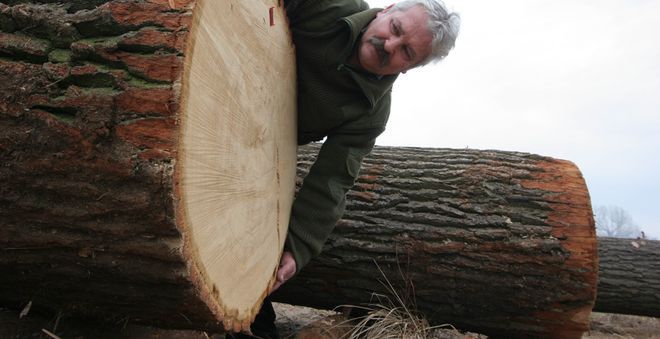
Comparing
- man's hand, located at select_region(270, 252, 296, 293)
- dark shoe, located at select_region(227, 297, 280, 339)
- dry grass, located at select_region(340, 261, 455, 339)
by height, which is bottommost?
dark shoe, located at select_region(227, 297, 280, 339)

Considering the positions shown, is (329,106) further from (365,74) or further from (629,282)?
(629,282)

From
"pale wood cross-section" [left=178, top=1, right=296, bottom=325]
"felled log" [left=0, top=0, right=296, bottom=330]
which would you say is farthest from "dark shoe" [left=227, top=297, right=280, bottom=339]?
"felled log" [left=0, top=0, right=296, bottom=330]

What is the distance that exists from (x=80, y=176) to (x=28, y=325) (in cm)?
122

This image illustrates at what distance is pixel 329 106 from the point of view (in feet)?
7.40

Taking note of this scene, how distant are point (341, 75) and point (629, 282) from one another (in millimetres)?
2482

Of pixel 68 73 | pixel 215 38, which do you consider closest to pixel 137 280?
pixel 68 73

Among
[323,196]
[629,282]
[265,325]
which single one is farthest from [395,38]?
[629,282]

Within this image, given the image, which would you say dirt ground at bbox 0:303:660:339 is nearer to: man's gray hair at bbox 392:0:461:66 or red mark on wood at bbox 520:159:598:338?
red mark on wood at bbox 520:159:598:338

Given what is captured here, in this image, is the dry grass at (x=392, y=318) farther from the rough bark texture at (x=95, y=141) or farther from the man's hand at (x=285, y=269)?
the rough bark texture at (x=95, y=141)

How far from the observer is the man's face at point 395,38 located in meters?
2.12

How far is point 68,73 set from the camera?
4.11ft

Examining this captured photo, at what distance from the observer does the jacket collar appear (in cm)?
212

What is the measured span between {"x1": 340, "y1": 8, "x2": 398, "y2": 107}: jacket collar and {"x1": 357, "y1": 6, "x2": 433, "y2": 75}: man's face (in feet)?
0.12

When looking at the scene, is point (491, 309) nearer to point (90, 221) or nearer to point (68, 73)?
point (90, 221)
